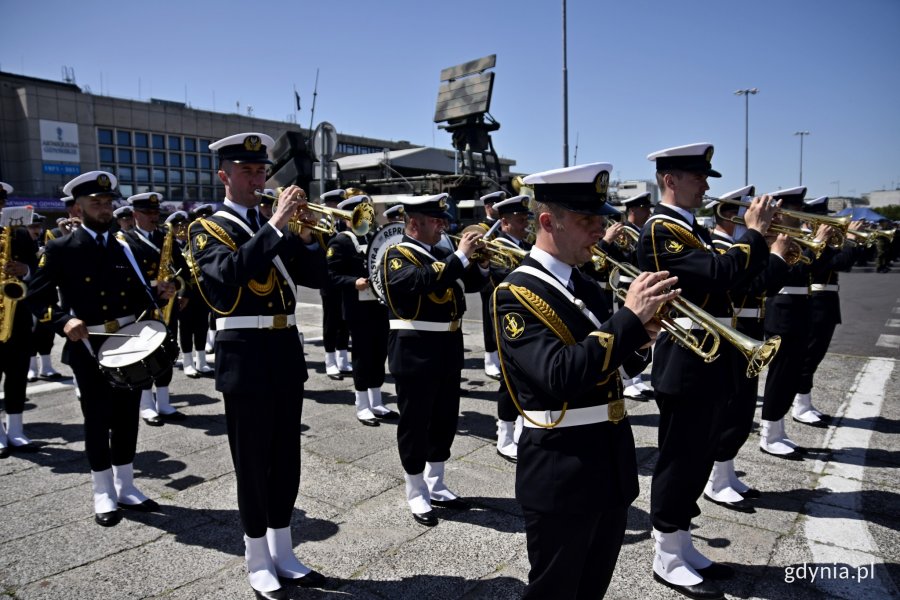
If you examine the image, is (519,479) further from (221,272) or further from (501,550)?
(221,272)

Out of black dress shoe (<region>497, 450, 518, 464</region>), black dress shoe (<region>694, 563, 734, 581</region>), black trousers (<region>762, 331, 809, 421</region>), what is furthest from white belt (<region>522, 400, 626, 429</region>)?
black trousers (<region>762, 331, 809, 421</region>)

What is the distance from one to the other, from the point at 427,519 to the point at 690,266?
269 cm

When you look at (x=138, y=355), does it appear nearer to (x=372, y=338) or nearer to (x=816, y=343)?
(x=372, y=338)

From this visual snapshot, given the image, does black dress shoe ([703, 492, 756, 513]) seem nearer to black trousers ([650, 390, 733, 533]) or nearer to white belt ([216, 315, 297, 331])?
black trousers ([650, 390, 733, 533])

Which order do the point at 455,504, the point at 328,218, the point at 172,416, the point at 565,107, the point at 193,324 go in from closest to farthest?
the point at 328,218 < the point at 455,504 < the point at 172,416 < the point at 193,324 < the point at 565,107

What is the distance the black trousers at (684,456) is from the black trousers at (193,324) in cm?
788

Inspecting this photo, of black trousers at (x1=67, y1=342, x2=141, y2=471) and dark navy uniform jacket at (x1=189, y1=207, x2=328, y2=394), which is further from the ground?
dark navy uniform jacket at (x1=189, y1=207, x2=328, y2=394)

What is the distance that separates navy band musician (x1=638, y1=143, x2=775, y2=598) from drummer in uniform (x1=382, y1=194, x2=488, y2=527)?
1530 millimetres

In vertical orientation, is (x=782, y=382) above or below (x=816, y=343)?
below

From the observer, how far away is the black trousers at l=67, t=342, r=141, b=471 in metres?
4.84

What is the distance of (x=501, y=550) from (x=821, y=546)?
225 cm

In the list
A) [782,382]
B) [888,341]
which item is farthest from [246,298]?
[888,341]

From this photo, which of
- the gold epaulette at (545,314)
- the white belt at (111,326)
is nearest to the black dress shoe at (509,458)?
the white belt at (111,326)

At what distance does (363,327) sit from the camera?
767cm
